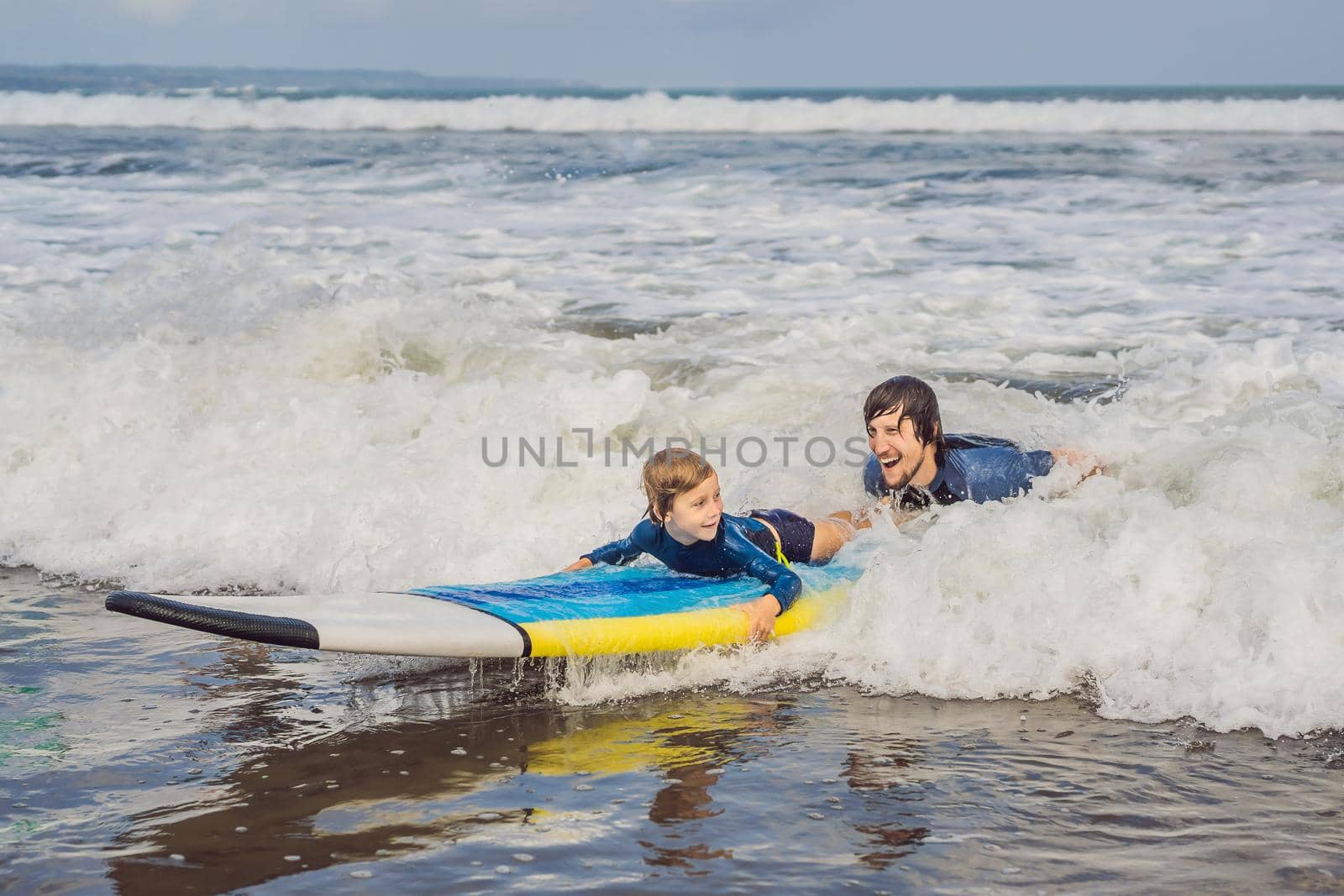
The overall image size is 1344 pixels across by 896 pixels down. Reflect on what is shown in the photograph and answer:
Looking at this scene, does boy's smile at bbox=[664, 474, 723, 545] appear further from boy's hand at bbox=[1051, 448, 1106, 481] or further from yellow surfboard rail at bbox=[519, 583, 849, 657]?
boy's hand at bbox=[1051, 448, 1106, 481]

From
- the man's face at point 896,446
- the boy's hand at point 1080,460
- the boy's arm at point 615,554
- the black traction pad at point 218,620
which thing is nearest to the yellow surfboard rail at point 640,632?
the boy's arm at point 615,554

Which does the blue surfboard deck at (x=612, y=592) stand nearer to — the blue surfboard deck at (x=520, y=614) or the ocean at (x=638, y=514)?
the blue surfboard deck at (x=520, y=614)

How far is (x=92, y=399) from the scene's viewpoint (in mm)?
7312

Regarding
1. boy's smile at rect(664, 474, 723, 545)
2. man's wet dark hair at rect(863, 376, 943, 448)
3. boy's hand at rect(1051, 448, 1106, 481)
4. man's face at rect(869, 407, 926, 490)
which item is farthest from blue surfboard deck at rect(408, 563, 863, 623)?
boy's hand at rect(1051, 448, 1106, 481)

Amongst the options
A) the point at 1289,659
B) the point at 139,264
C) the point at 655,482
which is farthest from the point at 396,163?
the point at 1289,659

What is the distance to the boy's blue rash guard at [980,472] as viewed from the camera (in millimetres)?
5195

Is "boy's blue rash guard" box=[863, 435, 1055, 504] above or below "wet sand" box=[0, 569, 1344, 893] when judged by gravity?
above

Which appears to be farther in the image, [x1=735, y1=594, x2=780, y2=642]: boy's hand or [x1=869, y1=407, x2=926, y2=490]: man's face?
[x1=869, y1=407, x2=926, y2=490]: man's face

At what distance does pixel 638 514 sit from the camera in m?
5.95

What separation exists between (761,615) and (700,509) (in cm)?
43

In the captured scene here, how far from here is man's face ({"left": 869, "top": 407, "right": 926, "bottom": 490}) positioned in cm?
512

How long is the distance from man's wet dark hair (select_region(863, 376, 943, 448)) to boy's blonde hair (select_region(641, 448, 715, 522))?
0.97 meters

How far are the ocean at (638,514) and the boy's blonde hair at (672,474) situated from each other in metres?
0.58

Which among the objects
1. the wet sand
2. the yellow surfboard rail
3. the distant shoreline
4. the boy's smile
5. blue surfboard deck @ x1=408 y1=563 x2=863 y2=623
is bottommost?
the wet sand
